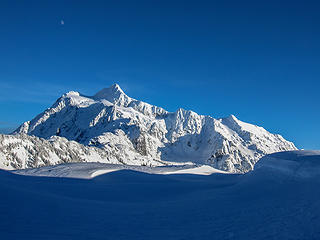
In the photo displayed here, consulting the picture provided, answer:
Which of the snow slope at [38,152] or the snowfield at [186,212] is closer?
the snowfield at [186,212]

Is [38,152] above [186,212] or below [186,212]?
above

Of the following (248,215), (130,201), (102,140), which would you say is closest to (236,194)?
(248,215)

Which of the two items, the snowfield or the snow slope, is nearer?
the snowfield

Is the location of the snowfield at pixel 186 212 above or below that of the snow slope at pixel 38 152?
below

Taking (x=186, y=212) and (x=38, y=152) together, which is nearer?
(x=186, y=212)

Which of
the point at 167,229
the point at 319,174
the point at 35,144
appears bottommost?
the point at 167,229

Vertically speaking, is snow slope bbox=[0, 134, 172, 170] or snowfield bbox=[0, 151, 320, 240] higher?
snow slope bbox=[0, 134, 172, 170]

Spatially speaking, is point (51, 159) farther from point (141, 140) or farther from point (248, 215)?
point (141, 140)

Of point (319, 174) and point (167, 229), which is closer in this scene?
point (167, 229)

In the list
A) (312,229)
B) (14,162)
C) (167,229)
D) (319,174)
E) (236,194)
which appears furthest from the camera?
(14,162)

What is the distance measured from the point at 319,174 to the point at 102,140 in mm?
135986

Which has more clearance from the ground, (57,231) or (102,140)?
(102,140)

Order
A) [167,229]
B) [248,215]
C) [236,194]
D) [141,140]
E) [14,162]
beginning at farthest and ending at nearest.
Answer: [141,140], [14,162], [236,194], [248,215], [167,229]

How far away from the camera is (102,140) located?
467 ft
